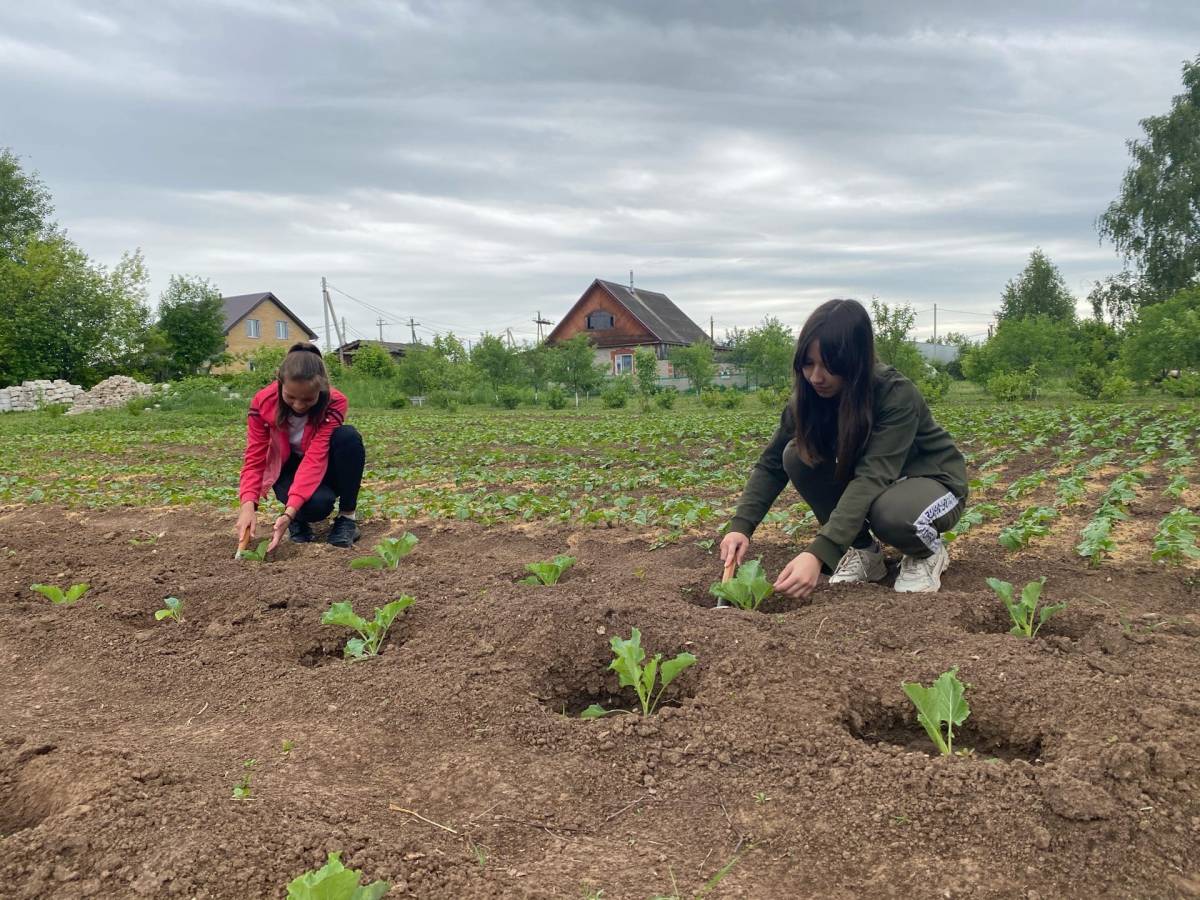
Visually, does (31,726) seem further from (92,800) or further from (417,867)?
(417,867)

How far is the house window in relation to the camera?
4753cm

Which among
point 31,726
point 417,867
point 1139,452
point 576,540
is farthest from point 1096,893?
point 1139,452

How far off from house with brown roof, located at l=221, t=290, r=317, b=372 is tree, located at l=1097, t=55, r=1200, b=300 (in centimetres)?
4492

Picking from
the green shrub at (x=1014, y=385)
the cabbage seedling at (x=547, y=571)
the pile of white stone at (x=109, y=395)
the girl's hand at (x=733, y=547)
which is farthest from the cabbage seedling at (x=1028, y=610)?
the pile of white stone at (x=109, y=395)

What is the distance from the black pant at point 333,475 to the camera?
543 centimetres

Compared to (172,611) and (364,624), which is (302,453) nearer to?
(172,611)

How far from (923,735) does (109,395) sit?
30830 mm

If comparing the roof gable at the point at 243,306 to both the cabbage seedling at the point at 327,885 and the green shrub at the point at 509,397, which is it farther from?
the cabbage seedling at the point at 327,885

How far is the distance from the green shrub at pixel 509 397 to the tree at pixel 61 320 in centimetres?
1653

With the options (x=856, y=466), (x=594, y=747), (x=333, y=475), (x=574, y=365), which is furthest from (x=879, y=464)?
(x=574, y=365)

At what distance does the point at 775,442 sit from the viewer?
3893 mm

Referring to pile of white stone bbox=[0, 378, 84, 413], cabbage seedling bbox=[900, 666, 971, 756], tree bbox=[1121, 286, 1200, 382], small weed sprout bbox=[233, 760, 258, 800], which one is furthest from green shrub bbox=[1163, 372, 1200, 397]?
pile of white stone bbox=[0, 378, 84, 413]

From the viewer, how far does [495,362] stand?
33.4m

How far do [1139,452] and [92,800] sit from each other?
10556 mm
